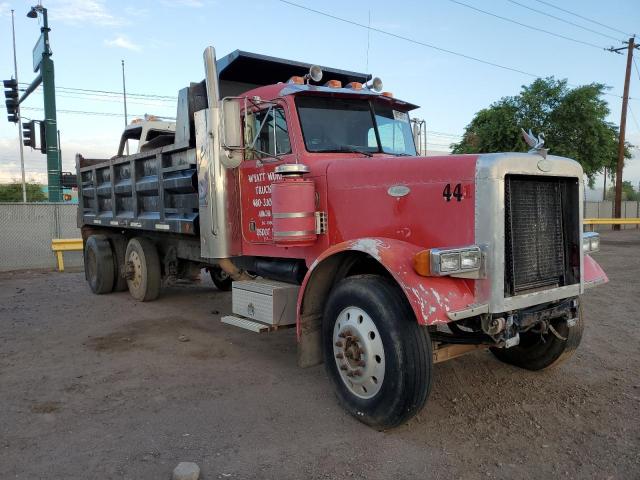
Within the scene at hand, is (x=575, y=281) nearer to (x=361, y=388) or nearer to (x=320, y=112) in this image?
(x=361, y=388)

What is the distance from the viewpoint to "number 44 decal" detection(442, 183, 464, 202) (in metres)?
3.47

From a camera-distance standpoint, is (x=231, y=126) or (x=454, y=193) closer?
(x=454, y=193)

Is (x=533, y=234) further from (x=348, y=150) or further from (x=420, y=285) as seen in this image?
(x=348, y=150)

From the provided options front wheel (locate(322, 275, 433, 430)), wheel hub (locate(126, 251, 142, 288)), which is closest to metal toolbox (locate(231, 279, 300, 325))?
front wheel (locate(322, 275, 433, 430))

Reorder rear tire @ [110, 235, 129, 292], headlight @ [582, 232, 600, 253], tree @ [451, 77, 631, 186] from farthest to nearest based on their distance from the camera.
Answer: tree @ [451, 77, 631, 186] < rear tire @ [110, 235, 129, 292] < headlight @ [582, 232, 600, 253]

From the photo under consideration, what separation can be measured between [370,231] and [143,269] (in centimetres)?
498

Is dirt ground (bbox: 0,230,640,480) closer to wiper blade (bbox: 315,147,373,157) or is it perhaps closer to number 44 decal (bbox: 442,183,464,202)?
number 44 decal (bbox: 442,183,464,202)

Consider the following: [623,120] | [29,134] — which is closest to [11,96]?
[29,134]

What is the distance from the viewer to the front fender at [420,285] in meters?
3.17

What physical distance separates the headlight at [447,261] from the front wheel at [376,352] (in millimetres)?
300

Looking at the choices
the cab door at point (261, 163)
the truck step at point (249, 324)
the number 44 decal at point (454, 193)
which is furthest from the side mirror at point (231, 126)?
the number 44 decal at point (454, 193)

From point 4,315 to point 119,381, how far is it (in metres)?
3.87

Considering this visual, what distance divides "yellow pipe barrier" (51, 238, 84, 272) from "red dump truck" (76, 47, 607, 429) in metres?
7.41

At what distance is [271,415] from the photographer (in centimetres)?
393
